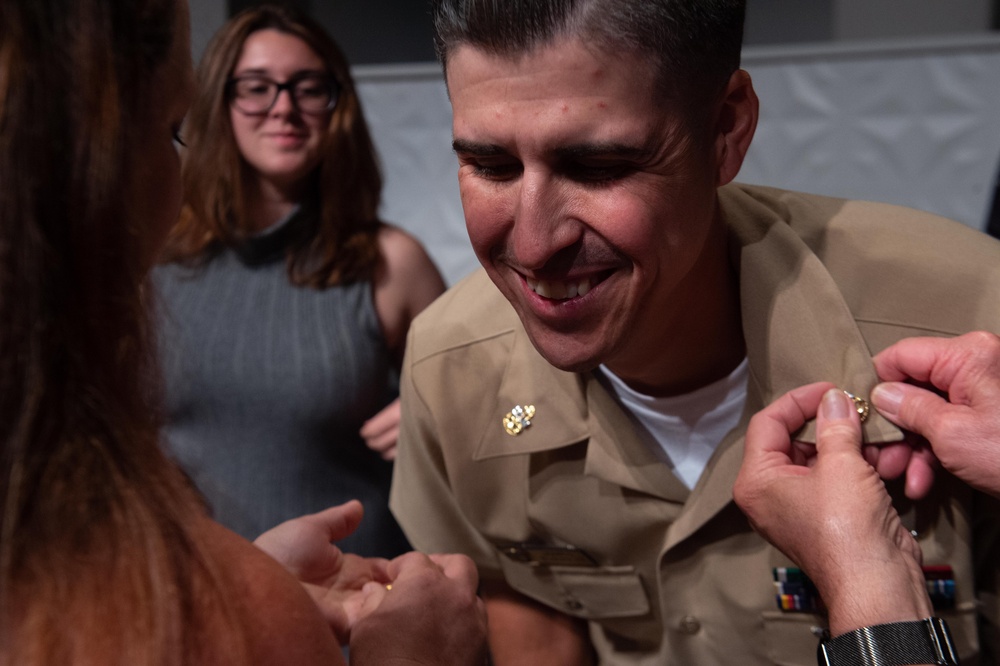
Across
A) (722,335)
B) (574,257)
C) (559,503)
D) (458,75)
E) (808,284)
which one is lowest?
(559,503)

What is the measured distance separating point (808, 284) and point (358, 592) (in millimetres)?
778

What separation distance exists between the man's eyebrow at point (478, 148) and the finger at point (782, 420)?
0.50m

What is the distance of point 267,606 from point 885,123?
107 inches

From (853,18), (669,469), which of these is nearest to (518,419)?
(669,469)

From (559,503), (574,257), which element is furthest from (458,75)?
(559,503)

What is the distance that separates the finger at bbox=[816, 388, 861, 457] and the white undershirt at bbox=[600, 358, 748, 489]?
187 mm

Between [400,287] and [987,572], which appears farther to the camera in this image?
[400,287]

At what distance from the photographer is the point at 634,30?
1.19 m

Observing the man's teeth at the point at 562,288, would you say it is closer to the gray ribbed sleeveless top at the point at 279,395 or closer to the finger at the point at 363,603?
the finger at the point at 363,603

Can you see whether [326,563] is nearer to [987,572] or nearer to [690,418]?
[690,418]

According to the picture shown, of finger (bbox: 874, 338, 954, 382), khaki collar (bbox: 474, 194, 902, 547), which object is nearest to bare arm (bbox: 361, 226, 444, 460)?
khaki collar (bbox: 474, 194, 902, 547)

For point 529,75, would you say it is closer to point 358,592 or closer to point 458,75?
point 458,75

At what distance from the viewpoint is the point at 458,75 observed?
1.29 meters

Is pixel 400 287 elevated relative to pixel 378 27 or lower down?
lower down
